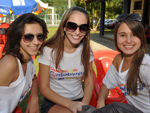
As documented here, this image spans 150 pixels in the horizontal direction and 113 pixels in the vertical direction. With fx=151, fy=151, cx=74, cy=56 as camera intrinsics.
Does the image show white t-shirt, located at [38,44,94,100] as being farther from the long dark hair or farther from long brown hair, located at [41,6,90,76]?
the long dark hair

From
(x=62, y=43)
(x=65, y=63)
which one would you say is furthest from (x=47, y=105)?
(x=62, y=43)

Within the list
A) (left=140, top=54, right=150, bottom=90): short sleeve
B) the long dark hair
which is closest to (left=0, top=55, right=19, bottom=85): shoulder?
the long dark hair

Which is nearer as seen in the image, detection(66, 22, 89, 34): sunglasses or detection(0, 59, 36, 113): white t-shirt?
detection(0, 59, 36, 113): white t-shirt

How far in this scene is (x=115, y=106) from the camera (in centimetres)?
78

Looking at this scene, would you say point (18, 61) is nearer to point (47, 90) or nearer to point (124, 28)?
point (47, 90)

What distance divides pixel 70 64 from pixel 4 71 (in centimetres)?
78

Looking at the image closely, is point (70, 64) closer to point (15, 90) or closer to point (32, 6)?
point (15, 90)

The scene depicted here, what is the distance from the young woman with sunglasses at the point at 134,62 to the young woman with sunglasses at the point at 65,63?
38cm


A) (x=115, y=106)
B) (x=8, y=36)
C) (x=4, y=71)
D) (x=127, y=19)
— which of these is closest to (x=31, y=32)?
(x=8, y=36)

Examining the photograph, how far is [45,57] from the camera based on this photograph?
1774 millimetres

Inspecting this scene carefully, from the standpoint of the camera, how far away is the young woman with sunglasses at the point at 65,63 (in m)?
1.74

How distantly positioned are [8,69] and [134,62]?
1.23 metres

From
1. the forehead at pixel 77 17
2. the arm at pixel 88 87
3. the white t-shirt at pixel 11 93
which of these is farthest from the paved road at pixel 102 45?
the white t-shirt at pixel 11 93

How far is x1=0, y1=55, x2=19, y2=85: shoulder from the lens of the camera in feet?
4.22
